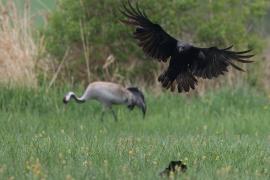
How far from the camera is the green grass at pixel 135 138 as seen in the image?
6871 mm

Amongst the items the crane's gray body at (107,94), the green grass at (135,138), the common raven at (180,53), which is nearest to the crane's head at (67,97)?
the green grass at (135,138)

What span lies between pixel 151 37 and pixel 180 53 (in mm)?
393

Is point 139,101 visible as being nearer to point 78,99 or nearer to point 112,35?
point 78,99

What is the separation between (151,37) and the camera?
9.77 metres

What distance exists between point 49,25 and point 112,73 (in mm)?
1494

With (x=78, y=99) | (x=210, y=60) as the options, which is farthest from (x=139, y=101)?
(x=210, y=60)

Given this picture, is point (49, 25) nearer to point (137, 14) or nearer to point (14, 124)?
point (14, 124)

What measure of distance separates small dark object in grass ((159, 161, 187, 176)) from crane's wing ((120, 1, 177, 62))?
2.86 metres

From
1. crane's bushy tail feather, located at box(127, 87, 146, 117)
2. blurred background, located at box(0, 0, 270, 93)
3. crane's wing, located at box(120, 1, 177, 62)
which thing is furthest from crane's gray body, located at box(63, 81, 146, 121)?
crane's wing, located at box(120, 1, 177, 62)

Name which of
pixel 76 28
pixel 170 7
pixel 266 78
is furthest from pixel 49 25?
pixel 266 78

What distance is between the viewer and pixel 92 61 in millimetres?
16359

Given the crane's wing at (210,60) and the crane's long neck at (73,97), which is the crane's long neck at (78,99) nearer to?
the crane's long neck at (73,97)

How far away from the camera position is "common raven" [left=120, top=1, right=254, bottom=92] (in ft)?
31.8

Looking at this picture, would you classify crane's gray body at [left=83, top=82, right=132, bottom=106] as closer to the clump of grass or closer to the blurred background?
the clump of grass
